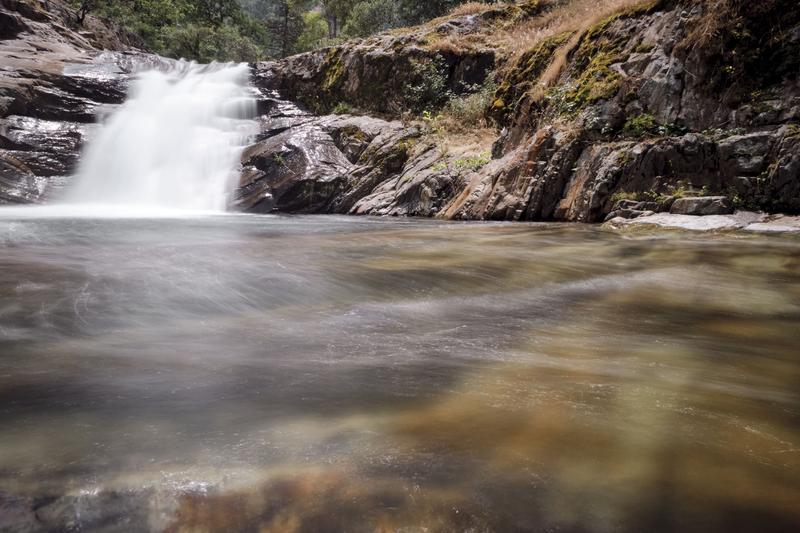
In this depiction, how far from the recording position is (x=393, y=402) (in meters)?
1.59

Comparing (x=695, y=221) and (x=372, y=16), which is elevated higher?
(x=372, y=16)

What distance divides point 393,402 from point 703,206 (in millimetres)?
6942

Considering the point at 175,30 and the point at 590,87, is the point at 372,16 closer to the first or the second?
the point at 175,30

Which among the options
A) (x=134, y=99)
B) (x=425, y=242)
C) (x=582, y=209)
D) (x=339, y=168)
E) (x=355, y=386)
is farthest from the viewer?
(x=134, y=99)

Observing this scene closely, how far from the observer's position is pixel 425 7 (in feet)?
80.3

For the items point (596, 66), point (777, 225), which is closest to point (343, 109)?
point (596, 66)

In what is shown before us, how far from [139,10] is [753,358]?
1338 inches

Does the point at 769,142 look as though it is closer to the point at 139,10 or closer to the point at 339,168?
the point at 339,168

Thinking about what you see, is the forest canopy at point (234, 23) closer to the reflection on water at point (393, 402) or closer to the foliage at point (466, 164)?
the foliage at point (466, 164)

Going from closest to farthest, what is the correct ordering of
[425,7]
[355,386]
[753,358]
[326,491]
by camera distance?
1. [326,491]
2. [355,386]
3. [753,358]
4. [425,7]

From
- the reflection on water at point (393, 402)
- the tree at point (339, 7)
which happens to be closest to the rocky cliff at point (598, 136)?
the reflection on water at point (393, 402)

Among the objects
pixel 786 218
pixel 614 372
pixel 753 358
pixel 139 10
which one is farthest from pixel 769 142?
pixel 139 10

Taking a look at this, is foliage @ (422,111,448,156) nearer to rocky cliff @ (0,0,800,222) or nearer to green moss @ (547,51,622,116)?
rocky cliff @ (0,0,800,222)

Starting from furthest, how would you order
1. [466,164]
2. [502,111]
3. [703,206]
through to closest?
[502,111]
[466,164]
[703,206]
